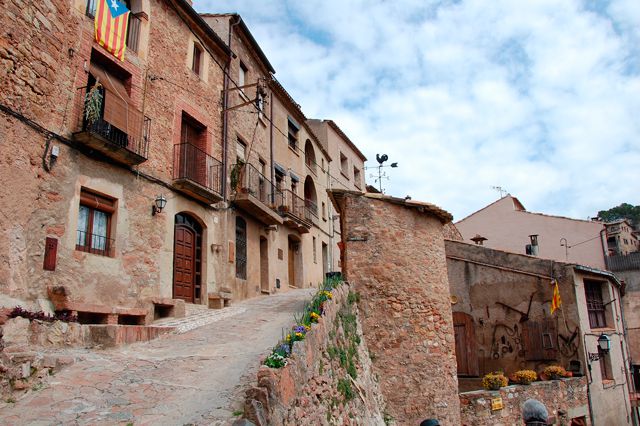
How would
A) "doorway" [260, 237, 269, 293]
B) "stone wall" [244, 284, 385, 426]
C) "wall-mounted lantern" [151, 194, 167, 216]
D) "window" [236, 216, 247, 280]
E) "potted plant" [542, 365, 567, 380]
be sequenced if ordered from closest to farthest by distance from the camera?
1. "stone wall" [244, 284, 385, 426]
2. "wall-mounted lantern" [151, 194, 167, 216]
3. "potted plant" [542, 365, 567, 380]
4. "window" [236, 216, 247, 280]
5. "doorway" [260, 237, 269, 293]

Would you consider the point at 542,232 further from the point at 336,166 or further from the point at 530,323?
the point at 530,323

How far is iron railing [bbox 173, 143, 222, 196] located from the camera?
14164 mm

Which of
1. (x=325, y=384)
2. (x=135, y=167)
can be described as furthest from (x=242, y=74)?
(x=325, y=384)

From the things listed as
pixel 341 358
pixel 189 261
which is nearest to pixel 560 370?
pixel 341 358

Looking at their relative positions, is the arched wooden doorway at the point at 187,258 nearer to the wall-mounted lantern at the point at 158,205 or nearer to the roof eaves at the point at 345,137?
the wall-mounted lantern at the point at 158,205

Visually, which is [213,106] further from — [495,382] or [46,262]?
[495,382]

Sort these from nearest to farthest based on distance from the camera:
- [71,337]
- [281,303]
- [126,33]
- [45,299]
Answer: [71,337]
[45,299]
[126,33]
[281,303]

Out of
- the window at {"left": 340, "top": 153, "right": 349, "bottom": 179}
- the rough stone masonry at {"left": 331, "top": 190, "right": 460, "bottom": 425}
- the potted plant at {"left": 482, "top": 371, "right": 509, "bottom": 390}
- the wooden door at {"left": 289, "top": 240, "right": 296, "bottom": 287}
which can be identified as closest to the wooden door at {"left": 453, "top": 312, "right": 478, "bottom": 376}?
the potted plant at {"left": 482, "top": 371, "right": 509, "bottom": 390}

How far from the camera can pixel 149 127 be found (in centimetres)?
1318

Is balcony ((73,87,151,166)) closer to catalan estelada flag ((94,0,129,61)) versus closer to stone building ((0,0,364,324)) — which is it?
stone building ((0,0,364,324))

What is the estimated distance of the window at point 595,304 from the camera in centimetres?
1750

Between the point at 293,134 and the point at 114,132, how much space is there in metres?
12.9

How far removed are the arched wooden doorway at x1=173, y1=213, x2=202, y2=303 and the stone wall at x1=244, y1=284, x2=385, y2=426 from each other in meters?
5.28

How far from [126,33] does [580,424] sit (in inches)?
656
